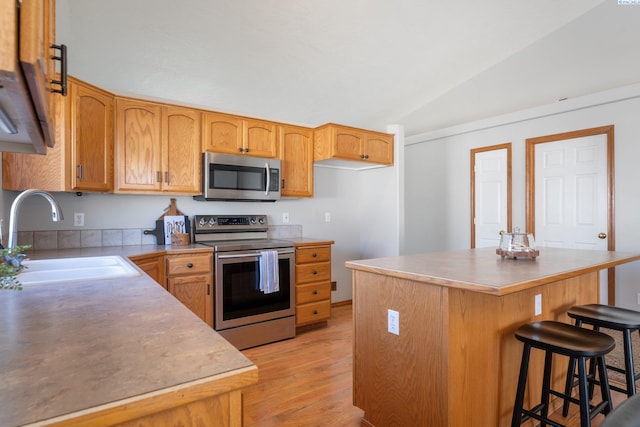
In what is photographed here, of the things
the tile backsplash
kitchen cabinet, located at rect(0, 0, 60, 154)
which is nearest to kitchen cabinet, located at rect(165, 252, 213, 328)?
the tile backsplash

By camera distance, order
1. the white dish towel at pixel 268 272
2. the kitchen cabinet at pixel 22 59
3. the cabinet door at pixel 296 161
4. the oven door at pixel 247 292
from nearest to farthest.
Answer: the kitchen cabinet at pixel 22 59
the oven door at pixel 247 292
the white dish towel at pixel 268 272
the cabinet door at pixel 296 161

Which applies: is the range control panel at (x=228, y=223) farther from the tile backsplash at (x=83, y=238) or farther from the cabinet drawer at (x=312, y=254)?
the cabinet drawer at (x=312, y=254)

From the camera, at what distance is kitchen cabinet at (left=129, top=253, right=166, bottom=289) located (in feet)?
7.92

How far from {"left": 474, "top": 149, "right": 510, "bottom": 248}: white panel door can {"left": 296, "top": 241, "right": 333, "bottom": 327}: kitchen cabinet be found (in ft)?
7.21

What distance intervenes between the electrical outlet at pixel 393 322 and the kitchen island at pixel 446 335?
0.06 ft

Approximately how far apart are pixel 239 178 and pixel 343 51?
A: 1.56m

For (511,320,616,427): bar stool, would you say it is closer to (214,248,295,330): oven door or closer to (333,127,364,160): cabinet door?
(214,248,295,330): oven door

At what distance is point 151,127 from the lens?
285cm

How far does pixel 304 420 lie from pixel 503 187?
3596mm

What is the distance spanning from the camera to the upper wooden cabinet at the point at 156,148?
2.74 meters

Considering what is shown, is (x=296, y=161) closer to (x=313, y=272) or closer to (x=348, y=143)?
(x=348, y=143)

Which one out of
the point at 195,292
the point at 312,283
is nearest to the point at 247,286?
the point at 195,292

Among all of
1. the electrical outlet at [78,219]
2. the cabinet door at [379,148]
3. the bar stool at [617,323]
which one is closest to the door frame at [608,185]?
the cabinet door at [379,148]

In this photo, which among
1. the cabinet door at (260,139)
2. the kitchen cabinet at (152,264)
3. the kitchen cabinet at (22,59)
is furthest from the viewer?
the cabinet door at (260,139)
